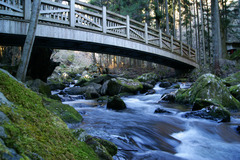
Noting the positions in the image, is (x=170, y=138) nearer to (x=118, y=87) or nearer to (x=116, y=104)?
(x=116, y=104)

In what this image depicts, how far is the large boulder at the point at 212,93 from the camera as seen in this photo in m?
6.32

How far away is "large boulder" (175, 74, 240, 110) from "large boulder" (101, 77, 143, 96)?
13.9 ft

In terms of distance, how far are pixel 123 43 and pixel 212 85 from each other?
17.5ft

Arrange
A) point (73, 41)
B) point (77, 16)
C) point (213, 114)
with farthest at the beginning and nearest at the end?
1. point (77, 16)
2. point (73, 41)
3. point (213, 114)

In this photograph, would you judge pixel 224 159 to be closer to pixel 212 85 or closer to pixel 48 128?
pixel 48 128

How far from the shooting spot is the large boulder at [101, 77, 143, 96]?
36.2 feet

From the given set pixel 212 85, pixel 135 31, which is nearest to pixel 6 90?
pixel 212 85

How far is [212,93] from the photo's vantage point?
260 inches

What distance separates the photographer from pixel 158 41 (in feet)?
43.8

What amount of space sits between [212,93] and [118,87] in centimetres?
584

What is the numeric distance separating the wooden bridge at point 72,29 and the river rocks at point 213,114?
19.2 feet

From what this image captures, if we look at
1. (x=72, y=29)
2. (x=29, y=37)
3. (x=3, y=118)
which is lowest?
(x=3, y=118)

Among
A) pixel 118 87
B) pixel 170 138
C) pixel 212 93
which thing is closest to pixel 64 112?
pixel 170 138

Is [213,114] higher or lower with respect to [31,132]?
lower
